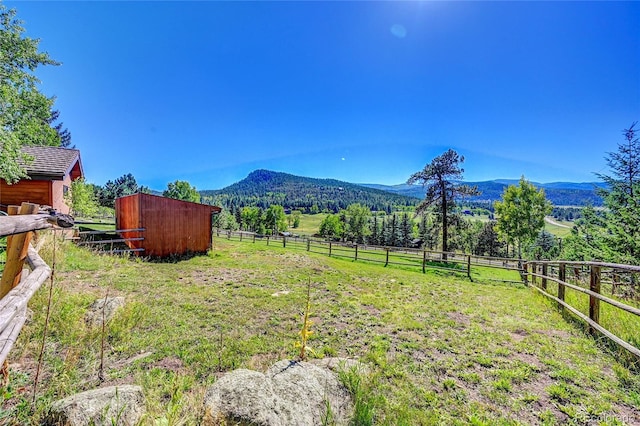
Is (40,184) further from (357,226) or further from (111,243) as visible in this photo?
(357,226)

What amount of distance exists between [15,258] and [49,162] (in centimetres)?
1466

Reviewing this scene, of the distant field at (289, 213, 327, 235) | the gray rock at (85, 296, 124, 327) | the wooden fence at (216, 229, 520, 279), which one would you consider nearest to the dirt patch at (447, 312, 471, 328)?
the wooden fence at (216, 229, 520, 279)

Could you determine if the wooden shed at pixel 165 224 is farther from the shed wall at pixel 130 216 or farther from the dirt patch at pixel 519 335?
the dirt patch at pixel 519 335

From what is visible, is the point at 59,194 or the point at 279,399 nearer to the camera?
the point at 279,399

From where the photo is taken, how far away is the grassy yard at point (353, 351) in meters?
2.66

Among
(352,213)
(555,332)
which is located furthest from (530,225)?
(352,213)

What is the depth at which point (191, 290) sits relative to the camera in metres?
6.42

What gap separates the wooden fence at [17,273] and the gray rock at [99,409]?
2.08ft

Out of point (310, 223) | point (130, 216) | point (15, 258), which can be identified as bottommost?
point (310, 223)

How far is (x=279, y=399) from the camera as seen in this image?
2398mm

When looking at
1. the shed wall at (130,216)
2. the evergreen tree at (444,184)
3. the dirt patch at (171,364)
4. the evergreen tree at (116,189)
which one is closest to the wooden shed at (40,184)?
the shed wall at (130,216)

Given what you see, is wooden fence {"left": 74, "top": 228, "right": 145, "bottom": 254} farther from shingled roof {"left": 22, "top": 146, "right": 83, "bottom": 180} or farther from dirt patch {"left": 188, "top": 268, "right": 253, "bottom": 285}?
dirt patch {"left": 188, "top": 268, "right": 253, "bottom": 285}

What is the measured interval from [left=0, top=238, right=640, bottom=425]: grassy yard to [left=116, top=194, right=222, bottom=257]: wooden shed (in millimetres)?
4095

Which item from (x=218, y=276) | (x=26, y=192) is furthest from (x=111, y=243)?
(x=26, y=192)
